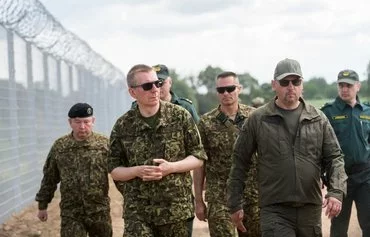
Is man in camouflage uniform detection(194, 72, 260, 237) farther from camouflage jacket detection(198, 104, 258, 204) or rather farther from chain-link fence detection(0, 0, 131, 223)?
chain-link fence detection(0, 0, 131, 223)

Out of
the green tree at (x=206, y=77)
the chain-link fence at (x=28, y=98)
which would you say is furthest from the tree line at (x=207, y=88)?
the chain-link fence at (x=28, y=98)

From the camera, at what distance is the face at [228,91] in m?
6.34

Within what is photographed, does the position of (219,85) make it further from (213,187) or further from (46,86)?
(46,86)

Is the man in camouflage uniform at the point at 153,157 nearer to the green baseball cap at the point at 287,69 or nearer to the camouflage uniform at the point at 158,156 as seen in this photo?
the camouflage uniform at the point at 158,156

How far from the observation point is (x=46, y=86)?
12.8 metres

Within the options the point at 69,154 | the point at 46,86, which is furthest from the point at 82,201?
the point at 46,86

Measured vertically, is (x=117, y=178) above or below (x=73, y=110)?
below

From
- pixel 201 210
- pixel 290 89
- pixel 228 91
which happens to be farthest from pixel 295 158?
pixel 201 210

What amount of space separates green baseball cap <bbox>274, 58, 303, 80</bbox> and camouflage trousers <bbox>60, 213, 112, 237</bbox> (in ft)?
8.45

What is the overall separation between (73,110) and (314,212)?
275 centimetres

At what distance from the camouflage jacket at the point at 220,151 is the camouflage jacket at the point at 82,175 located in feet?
3.45

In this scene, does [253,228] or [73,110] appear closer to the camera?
[253,228]

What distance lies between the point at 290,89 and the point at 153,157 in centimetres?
108

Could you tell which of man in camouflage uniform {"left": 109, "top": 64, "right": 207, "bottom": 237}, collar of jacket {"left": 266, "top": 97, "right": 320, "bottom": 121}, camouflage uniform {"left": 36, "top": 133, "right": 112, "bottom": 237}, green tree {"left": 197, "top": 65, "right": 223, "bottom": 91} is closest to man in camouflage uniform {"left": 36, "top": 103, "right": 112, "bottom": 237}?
camouflage uniform {"left": 36, "top": 133, "right": 112, "bottom": 237}
